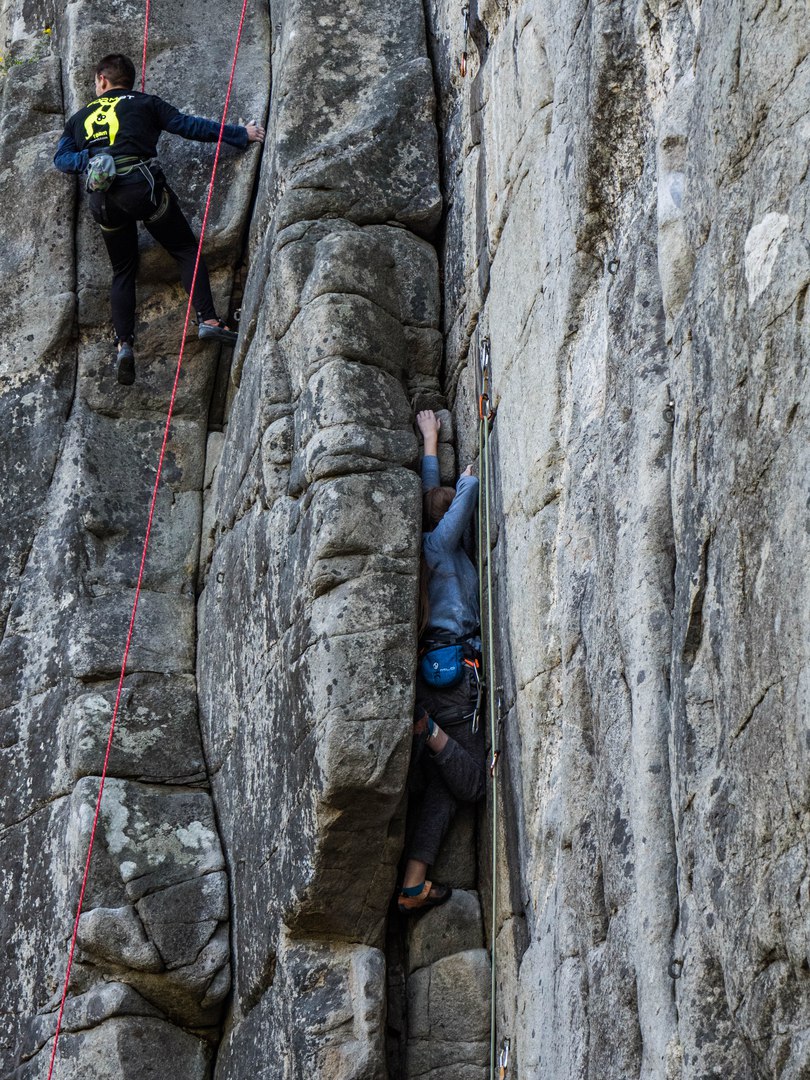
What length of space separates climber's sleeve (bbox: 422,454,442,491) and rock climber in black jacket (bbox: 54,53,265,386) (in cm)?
196

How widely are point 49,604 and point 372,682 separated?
2620 mm

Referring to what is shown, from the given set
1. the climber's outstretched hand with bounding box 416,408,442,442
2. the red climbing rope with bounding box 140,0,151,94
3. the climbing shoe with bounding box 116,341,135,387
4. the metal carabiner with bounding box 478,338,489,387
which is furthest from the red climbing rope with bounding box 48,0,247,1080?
the metal carabiner with bounding box 478,338,489,387

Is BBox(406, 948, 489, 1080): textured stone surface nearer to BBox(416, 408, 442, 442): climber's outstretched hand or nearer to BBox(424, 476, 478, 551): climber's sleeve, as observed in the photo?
BBox(424, 476, 478, 551): climber's sleeve

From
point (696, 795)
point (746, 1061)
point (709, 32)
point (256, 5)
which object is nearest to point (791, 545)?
point (696, 795)

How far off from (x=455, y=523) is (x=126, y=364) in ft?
9.09

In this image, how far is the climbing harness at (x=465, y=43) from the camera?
10.2m

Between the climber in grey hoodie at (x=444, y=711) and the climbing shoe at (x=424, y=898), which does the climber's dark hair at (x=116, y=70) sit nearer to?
the climber in grey hoodie at (x=444, y=711)

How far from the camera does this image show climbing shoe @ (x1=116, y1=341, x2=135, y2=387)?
35.4 ft

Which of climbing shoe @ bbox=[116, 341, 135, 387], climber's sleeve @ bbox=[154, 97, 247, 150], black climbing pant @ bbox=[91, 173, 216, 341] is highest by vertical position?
climber's sleeve @ bbox=[154, 97, 247, 150]

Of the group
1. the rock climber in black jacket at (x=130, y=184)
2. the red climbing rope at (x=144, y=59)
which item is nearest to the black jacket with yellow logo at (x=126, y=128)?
the rock climber in black jacket at (x=130, y=184)

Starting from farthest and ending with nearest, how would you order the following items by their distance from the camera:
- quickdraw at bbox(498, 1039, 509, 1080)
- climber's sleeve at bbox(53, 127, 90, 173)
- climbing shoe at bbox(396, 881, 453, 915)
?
climber's sleeve at bbox(53, 127, 90, 173), climbing shoe at bbox(396, 881, 453, 915), quickdraw at bbox(498, 1039, 509, 1080)

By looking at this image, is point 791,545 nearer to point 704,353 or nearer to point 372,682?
point 704,353

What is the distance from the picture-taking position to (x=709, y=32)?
6383mm

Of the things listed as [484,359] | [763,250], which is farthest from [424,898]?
[763,250]
